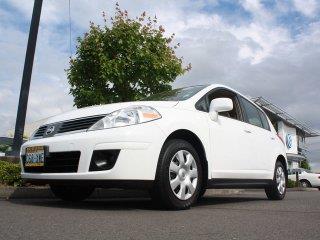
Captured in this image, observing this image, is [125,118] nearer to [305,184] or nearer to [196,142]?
[196,142]

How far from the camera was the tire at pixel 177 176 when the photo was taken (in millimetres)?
4785

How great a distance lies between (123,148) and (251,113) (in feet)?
9.82

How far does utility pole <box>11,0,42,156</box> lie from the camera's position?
Answer: 897cm

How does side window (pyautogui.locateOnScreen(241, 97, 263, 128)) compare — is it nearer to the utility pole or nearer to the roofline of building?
the utility pole

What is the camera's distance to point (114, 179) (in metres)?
4.58

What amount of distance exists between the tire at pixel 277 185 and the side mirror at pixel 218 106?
1.96m

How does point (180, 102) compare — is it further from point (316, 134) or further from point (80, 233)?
point (316, 134)

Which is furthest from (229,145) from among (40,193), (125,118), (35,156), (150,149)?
(40,193)

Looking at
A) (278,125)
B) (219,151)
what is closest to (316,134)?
(278,125)

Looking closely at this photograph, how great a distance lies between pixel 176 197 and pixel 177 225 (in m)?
1.13

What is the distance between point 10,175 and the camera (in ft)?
23.9

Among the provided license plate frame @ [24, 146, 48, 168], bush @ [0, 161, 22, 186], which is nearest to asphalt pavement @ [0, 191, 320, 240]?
license plate frame @ [24, 146, 48, 168]

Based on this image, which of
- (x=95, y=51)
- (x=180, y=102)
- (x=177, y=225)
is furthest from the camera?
(x=95, y=51)

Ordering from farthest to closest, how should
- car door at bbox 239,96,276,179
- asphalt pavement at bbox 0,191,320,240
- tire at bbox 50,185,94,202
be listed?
car door at bbox 239,96,276,179 < tire at bbox 50,185,94,202 < asphalt pavement at bbox 0,191,320,240
